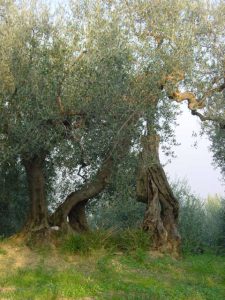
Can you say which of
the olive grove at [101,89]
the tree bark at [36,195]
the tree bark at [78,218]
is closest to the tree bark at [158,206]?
the olive grove at [101,89]

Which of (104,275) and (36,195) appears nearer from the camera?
(104,275)

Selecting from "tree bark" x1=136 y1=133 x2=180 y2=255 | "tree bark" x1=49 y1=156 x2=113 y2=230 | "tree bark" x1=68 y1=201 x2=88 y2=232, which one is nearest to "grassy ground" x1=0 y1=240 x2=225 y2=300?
Result: "tree bark" x1=136 y1=133 x2=180 y2=255

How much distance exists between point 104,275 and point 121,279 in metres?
0.71

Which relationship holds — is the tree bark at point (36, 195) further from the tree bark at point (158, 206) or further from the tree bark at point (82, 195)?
the tree bark at point (158, 206)

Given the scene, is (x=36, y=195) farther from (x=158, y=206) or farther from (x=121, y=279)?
(x=121, y=279)

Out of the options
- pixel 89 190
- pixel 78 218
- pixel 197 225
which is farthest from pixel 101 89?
pixel 197 225

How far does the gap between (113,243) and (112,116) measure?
5402 millimetres

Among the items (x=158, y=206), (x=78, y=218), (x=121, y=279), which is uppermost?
(x=158, y=206)

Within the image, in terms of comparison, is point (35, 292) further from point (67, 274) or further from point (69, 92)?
point (69, 92)

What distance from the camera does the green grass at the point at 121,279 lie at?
11945 millimetres

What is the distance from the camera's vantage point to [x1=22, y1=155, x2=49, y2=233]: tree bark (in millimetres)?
18375

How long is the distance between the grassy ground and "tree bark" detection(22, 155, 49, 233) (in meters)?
1.05

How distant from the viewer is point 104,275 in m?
14.3

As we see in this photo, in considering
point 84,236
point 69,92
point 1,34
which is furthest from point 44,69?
point 84,236
